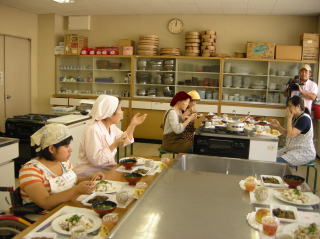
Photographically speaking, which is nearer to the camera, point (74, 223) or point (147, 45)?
point (74, 223)

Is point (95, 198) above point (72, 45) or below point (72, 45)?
below

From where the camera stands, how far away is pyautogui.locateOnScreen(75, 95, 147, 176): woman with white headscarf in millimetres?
2789

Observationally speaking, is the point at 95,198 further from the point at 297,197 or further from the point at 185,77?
the point at 185,77

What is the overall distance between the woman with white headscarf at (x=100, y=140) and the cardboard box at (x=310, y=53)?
4979 mm

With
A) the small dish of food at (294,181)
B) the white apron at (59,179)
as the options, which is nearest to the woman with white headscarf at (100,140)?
the white apron at (59,179)

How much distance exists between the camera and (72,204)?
1.87m

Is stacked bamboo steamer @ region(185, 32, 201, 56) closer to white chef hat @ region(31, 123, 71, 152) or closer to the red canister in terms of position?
the red canister

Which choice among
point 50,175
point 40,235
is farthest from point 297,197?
point 50,175

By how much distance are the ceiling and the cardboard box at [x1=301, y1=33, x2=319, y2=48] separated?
45cm

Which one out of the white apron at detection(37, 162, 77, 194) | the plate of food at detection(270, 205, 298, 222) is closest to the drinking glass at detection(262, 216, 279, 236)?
the plate of food at detection(270, 205, 298, 222)

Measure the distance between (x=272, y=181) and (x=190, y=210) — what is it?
0.76 metres

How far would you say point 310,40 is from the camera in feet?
21.8

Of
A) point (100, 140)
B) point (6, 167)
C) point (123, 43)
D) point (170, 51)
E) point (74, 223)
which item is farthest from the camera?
point (123, 43)

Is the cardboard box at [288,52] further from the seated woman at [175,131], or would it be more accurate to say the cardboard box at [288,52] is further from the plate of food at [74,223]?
the plate of food at [74,223]
